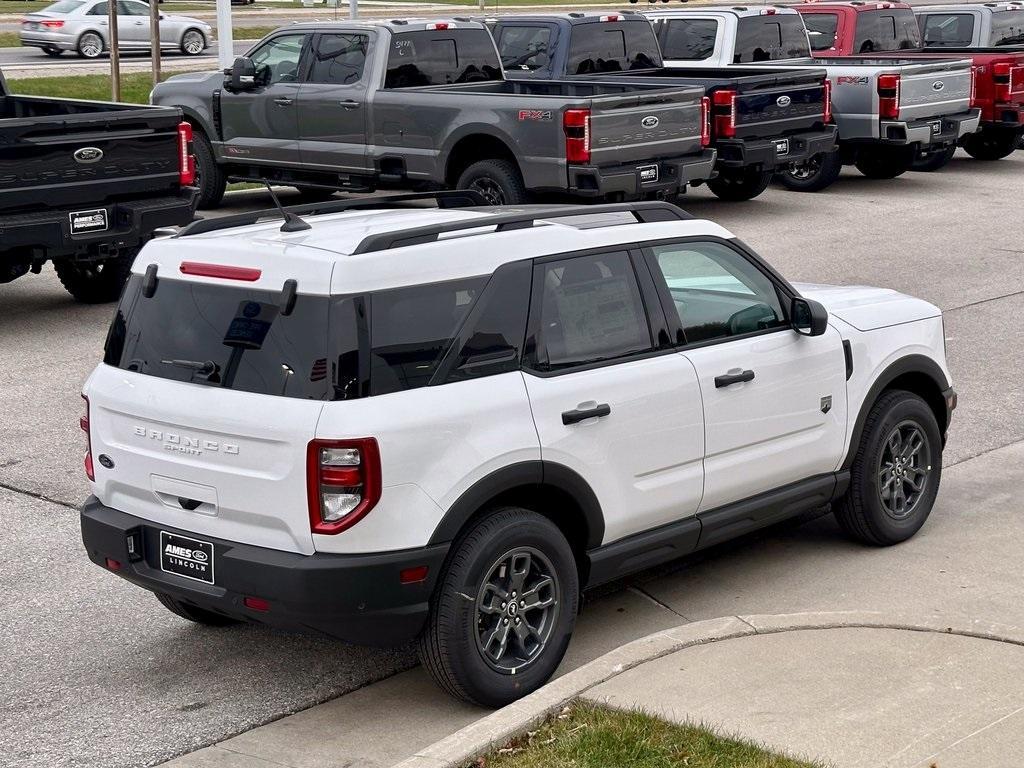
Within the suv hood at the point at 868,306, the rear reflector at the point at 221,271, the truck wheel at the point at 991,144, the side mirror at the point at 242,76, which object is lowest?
the truck wheel at the point at 991,144

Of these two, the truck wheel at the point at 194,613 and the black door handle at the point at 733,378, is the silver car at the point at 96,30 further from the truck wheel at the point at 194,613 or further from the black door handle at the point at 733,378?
the black door handle at the point at 733,378

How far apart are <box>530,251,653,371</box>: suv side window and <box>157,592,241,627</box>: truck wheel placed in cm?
176

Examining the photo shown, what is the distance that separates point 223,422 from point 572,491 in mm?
1270

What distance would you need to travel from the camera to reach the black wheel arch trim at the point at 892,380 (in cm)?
648

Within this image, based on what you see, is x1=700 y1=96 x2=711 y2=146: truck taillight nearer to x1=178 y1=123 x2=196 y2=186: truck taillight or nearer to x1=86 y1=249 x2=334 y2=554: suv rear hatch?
x1=178 y1=123 x2=196 y2=186: truck taillight

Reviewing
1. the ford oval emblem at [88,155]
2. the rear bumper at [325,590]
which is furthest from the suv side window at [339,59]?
the rear bumper at [325,590]

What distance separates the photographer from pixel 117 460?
5277 millimetres

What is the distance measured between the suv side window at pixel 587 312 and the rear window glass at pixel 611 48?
12.0m

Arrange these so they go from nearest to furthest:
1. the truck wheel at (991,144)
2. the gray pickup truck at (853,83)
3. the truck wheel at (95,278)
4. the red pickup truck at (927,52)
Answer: the truck wheel at (95,278) → the gray pickup truck at (853,83) → the red pickup truck at (927,52) → the truck wheel at (991,144)

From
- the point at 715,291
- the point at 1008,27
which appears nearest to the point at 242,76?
the point at 715,291

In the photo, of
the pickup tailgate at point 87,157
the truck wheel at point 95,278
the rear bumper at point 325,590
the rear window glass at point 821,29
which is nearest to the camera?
the rear bumper at point 325,590

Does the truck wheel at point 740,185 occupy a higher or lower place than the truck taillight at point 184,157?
lower

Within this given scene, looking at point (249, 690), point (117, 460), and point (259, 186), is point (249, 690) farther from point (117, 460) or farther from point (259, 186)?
point (259, 186)

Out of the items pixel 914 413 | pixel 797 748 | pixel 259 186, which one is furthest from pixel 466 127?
pixel 797 748
